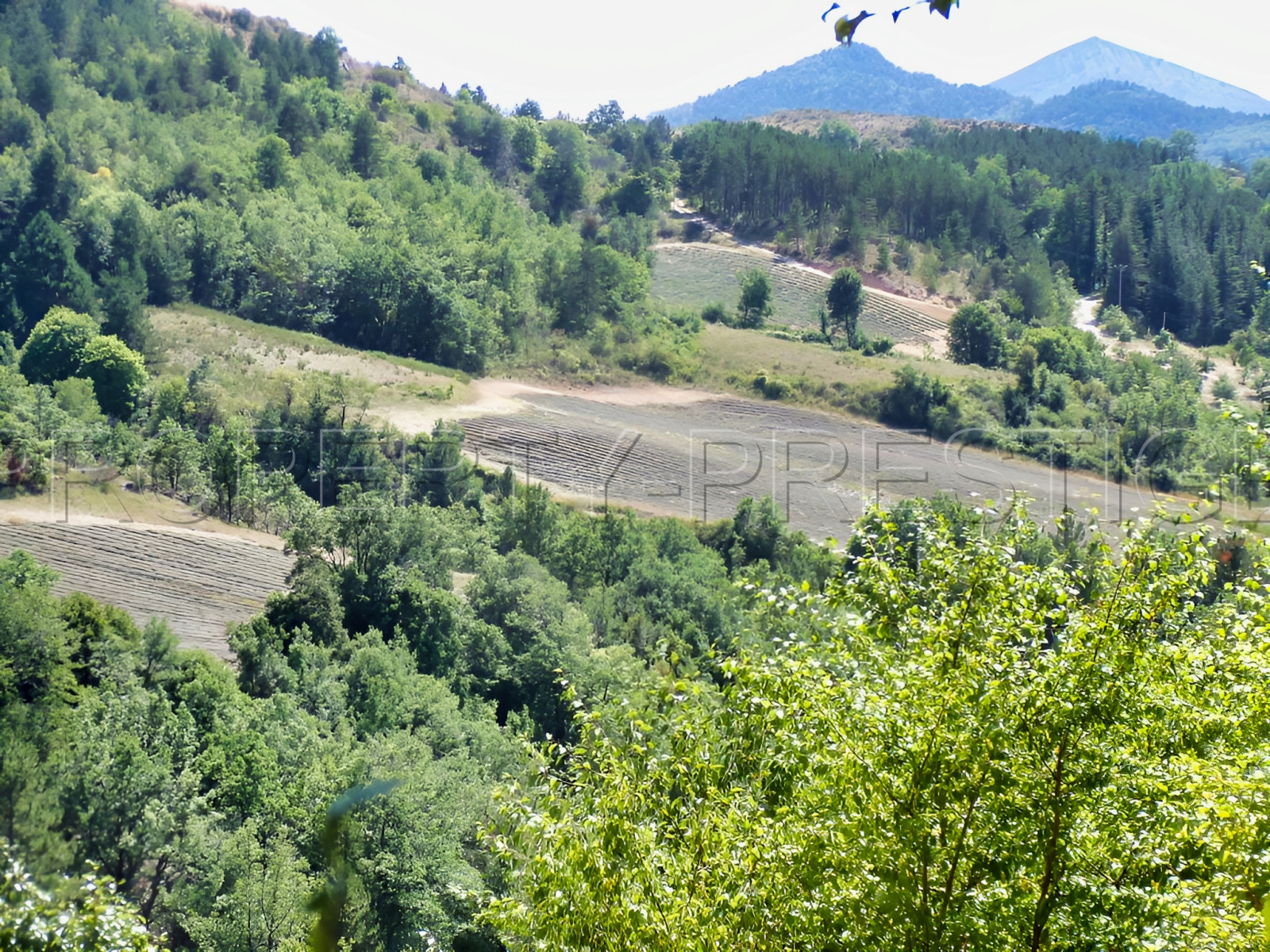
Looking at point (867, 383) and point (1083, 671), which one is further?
point (867, 383)

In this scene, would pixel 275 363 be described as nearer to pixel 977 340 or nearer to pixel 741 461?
pixel 741 461

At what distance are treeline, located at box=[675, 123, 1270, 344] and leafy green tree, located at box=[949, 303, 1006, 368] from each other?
1297 cm

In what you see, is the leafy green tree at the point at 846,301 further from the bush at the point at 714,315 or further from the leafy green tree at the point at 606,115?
the leafy green tree at the point at 606,115

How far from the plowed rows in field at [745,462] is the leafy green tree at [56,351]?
605 inches

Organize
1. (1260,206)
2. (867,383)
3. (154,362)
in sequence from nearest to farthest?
(154,362), (867,383), (1260,206)

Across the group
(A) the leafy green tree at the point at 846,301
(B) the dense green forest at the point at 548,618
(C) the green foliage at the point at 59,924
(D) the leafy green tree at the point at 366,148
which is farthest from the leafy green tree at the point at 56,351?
(A) the leafy green tree at the point at 846,301

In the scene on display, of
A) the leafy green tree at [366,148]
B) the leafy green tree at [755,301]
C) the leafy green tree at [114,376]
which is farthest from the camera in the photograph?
the leafy green tree at [366,148]

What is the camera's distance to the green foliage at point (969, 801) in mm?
5988

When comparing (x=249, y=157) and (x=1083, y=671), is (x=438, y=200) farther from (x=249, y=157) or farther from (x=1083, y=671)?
(x=1083, y=671)

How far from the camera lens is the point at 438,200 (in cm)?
7469

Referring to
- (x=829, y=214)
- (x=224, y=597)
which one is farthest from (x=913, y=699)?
(x=829, y=214)

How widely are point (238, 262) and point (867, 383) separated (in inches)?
1346

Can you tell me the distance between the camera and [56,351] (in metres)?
43.9

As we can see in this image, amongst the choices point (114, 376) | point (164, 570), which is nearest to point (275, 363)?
point (114, 376)
